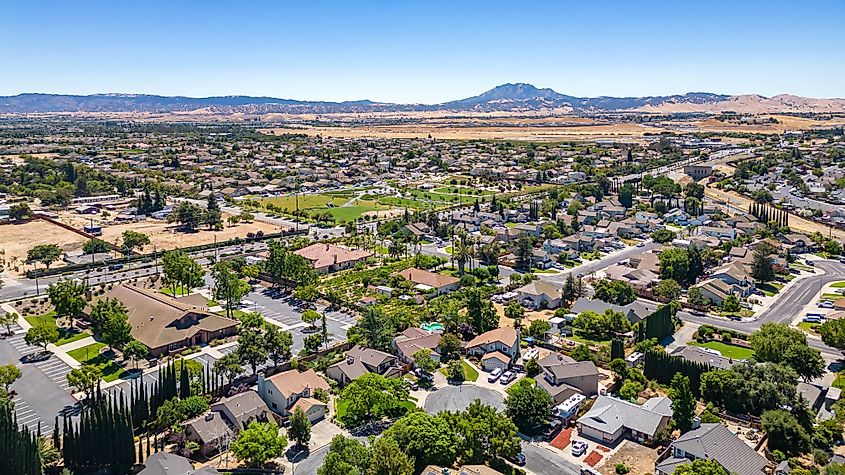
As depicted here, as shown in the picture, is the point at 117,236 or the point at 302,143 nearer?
the point at 117,236

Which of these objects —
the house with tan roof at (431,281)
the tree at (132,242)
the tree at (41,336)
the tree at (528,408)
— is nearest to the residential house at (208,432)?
the tree at (528,408)

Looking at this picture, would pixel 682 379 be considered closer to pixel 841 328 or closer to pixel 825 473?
pixel 825 473

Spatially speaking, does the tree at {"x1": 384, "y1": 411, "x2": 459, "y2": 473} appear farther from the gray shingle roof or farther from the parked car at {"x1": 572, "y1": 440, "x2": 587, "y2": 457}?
the gray shingle roof

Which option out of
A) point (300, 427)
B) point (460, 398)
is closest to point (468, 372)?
point (460, 398)

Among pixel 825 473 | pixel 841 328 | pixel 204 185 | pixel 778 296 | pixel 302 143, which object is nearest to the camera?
pixel 825 473

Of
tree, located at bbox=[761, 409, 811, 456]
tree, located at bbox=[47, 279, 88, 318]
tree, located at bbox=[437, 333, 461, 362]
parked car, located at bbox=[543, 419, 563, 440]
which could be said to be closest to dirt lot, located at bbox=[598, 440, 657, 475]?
parked car, located at bbox=[543, 419, 563, 440]

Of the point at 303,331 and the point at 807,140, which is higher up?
the point at 807,140

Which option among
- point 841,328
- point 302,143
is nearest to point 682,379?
point 841,328
